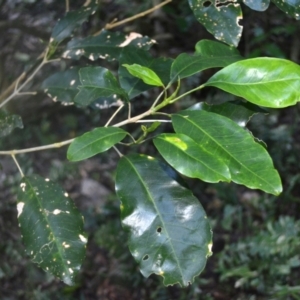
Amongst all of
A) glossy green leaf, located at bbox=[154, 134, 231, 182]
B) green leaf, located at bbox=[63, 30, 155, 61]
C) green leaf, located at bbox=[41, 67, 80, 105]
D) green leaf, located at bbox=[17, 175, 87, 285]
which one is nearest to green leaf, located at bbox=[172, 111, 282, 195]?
glossy green leaf, located at bbox=[154, 134, 231, 182]

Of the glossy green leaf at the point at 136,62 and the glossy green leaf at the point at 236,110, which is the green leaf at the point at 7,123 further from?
the glossy green leaf at the point at 236,110

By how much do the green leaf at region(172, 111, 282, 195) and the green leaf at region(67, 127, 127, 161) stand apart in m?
0.14

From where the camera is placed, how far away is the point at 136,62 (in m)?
1.21

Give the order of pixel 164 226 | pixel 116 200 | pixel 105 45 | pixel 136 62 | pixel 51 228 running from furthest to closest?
pixel 116 200 → pixel 105 45 → pixel 136 62 → pixel 51 228 → pixel 164 226

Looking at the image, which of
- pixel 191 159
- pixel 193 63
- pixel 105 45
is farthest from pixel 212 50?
pixel 105 45

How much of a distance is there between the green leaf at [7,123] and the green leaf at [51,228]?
0.51ft

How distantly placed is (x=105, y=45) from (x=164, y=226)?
0.65m

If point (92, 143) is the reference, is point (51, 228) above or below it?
below

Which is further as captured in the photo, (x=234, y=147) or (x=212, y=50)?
(x=212, y=50)

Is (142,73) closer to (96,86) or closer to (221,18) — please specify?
(96,86)

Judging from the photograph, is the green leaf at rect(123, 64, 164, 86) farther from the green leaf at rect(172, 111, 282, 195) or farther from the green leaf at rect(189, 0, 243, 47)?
the green leaf at rect(189, 0, 243, 47)

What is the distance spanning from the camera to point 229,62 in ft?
3.25

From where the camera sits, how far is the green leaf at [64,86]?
1.45 meters

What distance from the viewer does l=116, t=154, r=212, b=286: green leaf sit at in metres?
0.96
